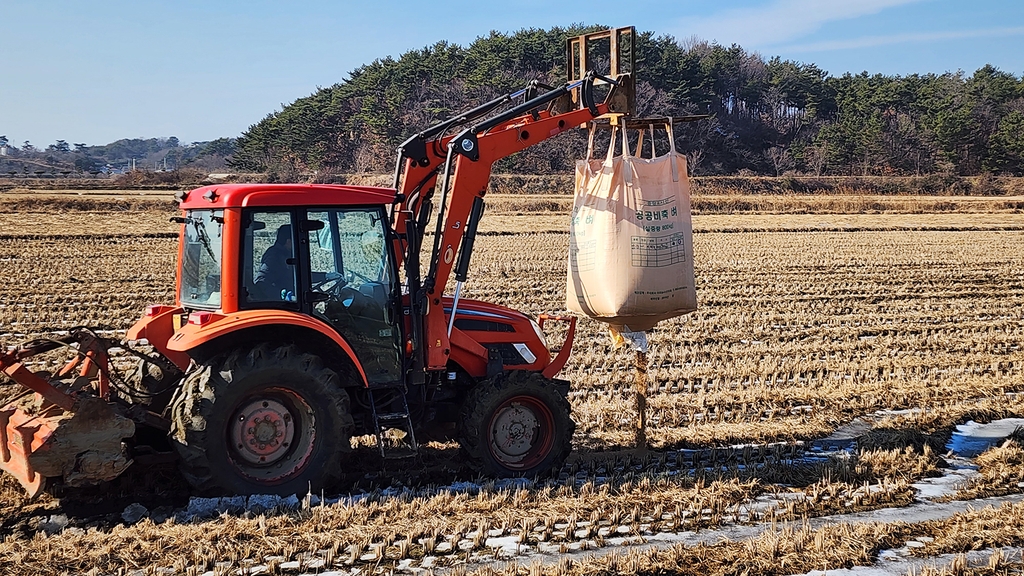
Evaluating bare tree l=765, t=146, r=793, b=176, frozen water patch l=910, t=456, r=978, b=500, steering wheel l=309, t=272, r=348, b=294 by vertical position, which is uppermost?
bare tree l=765, t=146, r=793, b=176

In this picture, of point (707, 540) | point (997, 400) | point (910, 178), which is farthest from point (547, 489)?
point (910, 178)

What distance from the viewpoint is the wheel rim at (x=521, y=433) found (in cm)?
698

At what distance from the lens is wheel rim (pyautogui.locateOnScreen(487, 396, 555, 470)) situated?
6.98 m

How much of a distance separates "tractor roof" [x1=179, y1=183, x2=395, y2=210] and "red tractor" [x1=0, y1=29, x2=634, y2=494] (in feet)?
0.04

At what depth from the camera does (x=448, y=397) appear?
284 inches

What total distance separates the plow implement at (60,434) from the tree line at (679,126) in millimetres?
41664

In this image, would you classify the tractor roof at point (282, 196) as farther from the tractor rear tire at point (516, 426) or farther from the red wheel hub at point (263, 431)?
the tractor rear tire at point (516, 426)

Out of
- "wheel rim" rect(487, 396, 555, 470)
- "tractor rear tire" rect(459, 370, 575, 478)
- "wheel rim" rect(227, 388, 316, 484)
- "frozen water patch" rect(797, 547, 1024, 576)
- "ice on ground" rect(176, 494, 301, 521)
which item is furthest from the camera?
"wheel rim" rect(487, 396, 555, 470)

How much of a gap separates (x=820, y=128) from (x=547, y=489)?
5757 centimetres

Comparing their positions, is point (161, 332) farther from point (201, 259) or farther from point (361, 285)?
point (361, 285)

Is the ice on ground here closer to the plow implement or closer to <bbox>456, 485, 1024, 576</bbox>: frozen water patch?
the plow implement

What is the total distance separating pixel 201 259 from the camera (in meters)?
6.48

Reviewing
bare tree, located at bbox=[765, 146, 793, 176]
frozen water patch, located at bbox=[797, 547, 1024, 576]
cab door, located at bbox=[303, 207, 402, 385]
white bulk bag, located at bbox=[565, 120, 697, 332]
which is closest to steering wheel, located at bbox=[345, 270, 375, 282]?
cab door, located at bbox=[303, 207, 402, 385]

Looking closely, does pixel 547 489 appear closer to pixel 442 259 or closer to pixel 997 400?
pixel 442 259
